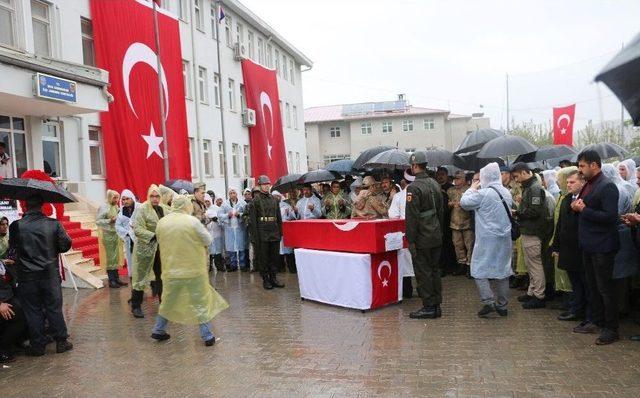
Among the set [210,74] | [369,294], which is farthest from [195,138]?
[369,294]

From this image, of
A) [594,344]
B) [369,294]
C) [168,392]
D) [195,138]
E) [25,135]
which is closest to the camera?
[168,392]

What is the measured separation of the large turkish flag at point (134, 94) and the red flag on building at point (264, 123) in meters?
8.85

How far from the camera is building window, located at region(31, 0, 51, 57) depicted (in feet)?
49.6

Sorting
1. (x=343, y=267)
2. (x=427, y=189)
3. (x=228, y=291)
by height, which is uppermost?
(x=427, y=189)

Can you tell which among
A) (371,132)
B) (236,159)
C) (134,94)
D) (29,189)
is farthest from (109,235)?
(371,132)

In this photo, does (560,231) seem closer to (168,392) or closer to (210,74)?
(168,392)

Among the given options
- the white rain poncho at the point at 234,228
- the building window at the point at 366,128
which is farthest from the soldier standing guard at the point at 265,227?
the building window at the point at 366,128

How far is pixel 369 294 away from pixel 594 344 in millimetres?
2857

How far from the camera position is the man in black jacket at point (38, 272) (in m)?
6.20

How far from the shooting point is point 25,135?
48.5 feet

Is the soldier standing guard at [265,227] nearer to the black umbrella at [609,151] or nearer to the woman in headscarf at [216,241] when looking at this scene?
the woman in headscarf at [216,241]

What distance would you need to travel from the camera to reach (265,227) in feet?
32.3

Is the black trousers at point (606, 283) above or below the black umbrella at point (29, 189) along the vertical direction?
below

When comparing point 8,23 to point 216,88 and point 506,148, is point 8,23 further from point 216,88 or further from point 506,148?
Answer: point 506,148
